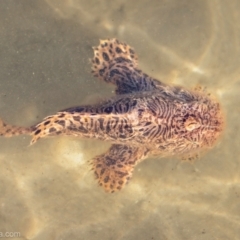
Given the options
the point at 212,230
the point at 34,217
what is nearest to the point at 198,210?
the point at 212,230

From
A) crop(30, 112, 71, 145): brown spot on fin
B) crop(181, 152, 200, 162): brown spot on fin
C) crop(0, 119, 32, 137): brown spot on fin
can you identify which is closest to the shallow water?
crop(181, 152, 200, 162): brown spot on fin

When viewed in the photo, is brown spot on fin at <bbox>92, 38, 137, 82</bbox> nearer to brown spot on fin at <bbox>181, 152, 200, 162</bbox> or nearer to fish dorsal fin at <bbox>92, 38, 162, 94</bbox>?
fish dorsal fin at <bbox>92, 38, 162, 94</bbox>

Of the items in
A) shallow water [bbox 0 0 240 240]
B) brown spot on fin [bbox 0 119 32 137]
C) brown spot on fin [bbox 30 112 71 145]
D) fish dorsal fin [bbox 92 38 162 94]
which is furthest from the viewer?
fish dorsal fin [bbox 92 38 162 94]

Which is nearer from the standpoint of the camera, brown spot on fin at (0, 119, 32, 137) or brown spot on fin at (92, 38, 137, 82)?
brown spot on fin at (0, 119, 32, 137)

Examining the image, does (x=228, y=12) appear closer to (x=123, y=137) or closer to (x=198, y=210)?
(x=123, y=137)

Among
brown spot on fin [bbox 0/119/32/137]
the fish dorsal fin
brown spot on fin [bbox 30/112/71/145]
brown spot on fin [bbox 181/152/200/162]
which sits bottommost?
brown spot on fin [bbox 30/112/71/145]

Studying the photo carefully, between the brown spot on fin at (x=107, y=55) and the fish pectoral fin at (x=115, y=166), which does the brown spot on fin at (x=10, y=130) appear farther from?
the brown spot on fin at (x=107, y=55)

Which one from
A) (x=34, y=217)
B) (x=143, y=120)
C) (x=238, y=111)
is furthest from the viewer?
(x=238, y=111)
